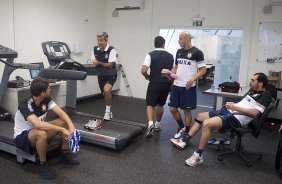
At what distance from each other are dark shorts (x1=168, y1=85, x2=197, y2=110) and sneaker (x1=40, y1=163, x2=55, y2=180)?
1.96m

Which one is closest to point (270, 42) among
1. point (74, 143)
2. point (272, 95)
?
point (272, 95)

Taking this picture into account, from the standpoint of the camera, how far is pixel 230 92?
14.5 feet

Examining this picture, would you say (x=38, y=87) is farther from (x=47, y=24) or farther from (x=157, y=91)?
(x=47, y=24)

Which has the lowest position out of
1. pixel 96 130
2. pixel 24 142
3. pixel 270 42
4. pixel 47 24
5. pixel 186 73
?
pixel 96 130

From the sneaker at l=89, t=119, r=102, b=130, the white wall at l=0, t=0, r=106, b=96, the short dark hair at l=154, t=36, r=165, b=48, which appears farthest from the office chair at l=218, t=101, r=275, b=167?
the white wall at l=0, t=0, r=106, b=96

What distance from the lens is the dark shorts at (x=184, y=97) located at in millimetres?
3833

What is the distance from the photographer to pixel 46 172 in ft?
9.27

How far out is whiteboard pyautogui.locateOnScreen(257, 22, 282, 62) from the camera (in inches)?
209

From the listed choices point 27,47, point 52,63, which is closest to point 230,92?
point 52,63

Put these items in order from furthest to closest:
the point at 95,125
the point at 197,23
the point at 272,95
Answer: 1. the point at 197,23
2. the point at 272,95
3. the point at 95,125

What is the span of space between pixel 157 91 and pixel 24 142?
201 cm

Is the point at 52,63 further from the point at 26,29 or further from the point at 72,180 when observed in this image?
the point at 26,29

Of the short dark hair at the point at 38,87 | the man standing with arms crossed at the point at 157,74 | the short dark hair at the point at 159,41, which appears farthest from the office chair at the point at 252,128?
the short dark hair at the point at 38,87

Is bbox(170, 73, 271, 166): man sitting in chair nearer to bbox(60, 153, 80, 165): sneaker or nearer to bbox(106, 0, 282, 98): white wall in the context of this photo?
bbox(60, 153, 80, 165): sneaker
